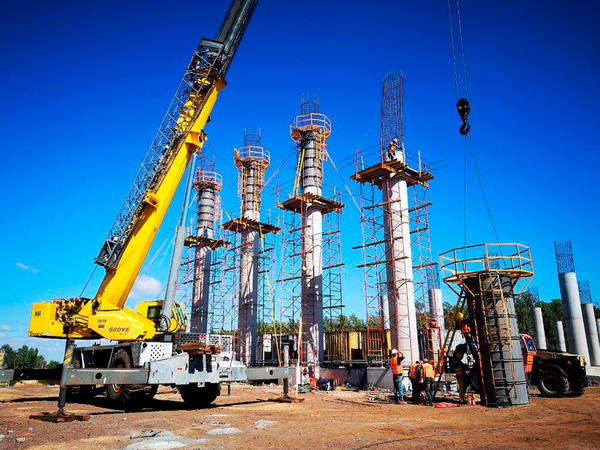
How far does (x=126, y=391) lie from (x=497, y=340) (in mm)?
10540

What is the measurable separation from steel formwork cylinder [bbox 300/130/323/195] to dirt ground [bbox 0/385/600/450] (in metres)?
18.4

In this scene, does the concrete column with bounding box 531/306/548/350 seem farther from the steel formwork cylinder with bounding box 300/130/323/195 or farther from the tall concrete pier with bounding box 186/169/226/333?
the tall concrete pier with bounding box 186/169/226/333

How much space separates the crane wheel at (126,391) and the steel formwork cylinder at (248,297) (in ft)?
67.1

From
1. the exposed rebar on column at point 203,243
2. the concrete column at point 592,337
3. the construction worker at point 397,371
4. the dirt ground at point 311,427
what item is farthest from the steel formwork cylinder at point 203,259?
the concrete column at point 592,337

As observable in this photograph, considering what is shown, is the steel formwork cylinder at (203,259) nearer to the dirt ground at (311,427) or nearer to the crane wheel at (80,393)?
the crane wheel at (80,393)

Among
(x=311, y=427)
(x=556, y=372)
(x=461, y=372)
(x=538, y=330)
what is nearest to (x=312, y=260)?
(x=556, y=372)

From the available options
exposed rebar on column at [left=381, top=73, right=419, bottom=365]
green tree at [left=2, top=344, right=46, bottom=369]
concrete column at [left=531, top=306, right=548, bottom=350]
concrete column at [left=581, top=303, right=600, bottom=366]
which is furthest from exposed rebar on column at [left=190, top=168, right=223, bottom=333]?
green tree at [left=2, top=344, right=46, bottom=369]

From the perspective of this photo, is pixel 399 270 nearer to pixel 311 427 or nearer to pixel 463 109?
pixel 463 109

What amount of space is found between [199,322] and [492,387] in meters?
28.2

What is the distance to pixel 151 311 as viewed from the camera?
564 inches

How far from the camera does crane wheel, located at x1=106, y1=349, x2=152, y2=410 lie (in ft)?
38.2

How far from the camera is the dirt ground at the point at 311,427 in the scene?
7.15 m

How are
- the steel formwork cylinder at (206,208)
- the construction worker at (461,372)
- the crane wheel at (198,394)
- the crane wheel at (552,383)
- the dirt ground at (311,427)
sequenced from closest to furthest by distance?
1. the dirt ground at (311,427)
2. the crane wheel at (198,394)
3. the construction worker at (461,372)
4. the crane wheel at (552,383)
5. the steel formwork cylinder at (206,208)

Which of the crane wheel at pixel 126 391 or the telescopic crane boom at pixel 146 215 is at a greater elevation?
the telescopic crane boom at pixel 146 215
